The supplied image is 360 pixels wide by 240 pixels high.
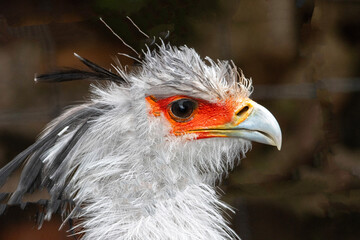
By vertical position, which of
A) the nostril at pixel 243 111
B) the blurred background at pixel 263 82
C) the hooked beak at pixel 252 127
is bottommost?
the hooked beak at pixel 252 127

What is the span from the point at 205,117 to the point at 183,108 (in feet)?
0.23

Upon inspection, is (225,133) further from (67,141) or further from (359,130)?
(359,130)

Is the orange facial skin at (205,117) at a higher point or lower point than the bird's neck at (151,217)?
higher

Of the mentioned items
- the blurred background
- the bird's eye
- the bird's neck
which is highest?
the blurred background

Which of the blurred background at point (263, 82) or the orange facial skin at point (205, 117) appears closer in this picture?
the orange facial skin at point (205, 117)

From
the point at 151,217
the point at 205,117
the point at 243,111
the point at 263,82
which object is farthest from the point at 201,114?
the point at 263,82

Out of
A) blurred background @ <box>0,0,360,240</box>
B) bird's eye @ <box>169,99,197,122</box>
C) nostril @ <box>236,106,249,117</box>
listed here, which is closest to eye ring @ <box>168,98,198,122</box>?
bird's eye @ <box>169,99,197,122</box>

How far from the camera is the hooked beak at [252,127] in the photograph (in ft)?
3.65

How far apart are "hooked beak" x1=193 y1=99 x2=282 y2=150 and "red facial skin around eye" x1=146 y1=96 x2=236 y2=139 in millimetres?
15

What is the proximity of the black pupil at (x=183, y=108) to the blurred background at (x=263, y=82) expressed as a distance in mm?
867

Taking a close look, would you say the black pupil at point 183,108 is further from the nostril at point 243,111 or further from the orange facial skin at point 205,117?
the nostril at point 243,111

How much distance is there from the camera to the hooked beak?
3.65ft

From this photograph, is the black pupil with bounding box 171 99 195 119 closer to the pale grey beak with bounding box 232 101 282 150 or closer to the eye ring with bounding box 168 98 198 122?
the eye ring with bounding box 168 98 198 122

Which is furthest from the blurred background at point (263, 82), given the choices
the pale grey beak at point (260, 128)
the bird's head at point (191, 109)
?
the pale grey beak at point (260, 128)
